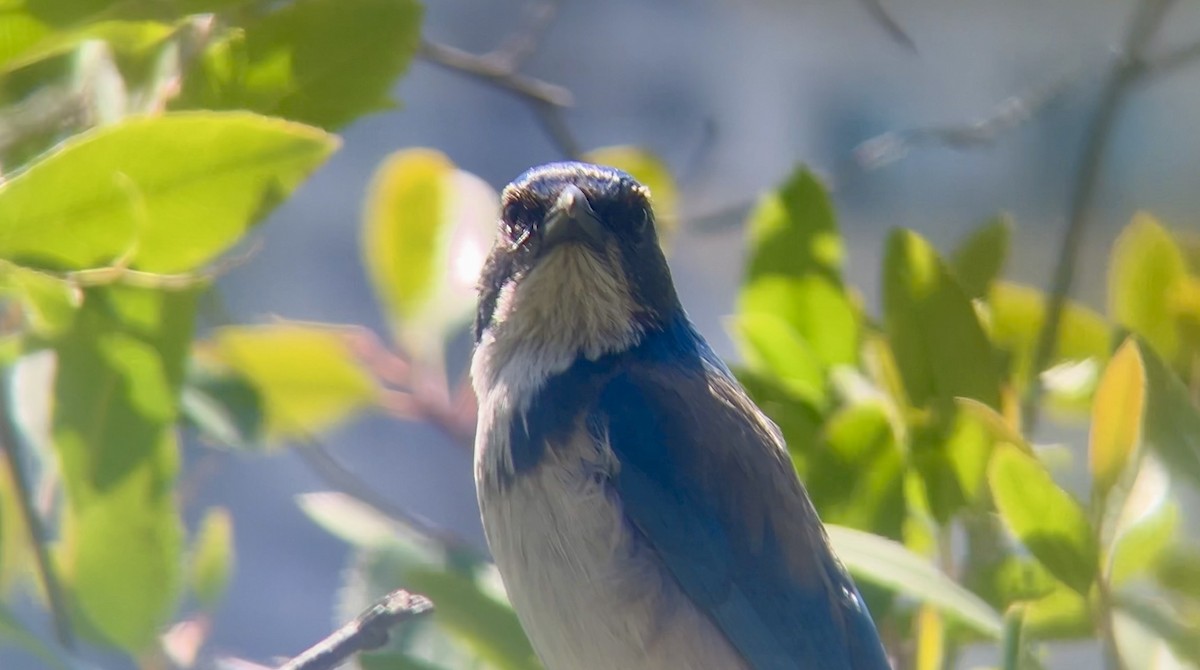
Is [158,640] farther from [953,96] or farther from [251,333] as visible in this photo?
[953,96]

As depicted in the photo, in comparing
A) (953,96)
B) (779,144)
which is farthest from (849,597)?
(953,96)

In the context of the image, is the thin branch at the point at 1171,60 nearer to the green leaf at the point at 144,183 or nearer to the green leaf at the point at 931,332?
the green leaf at the point at 931,332

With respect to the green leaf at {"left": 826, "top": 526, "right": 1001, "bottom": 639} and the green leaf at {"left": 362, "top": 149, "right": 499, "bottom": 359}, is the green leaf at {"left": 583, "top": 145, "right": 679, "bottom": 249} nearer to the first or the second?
the green leaf at {"left": 362, "top": 149, "right": 499, "bottom": 359}

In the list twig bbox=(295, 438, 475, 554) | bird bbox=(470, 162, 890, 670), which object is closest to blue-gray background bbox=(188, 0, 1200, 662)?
twig bbox=(295, 438, 475, 554)

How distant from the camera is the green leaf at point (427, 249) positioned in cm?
143

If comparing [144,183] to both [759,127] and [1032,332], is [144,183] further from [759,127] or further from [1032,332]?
[759,127]

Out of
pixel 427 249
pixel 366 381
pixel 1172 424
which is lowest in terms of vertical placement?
pixel 366 381

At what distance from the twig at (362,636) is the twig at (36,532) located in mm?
259

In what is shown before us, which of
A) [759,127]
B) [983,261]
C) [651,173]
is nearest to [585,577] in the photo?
[983,261]

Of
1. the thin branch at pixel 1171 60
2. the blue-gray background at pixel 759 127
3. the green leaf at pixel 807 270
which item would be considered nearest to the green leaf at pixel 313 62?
the green leaf at pixel 807 270

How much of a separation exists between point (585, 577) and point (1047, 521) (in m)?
0.37

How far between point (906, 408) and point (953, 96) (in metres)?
3.59

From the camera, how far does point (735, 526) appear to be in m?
1.19

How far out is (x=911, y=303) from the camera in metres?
1.19
